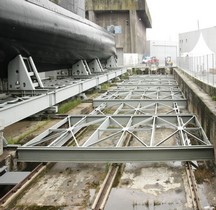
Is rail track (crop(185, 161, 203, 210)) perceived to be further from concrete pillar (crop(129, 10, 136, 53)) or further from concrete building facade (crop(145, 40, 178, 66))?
concrete building facade (crop(145, 40, 178, 66))

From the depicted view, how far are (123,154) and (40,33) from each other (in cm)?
463

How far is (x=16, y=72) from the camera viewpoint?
778cm

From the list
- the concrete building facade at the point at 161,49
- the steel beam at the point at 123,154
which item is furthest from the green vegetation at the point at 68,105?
the concrete building facade at the point at 161,49

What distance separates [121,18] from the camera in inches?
1412

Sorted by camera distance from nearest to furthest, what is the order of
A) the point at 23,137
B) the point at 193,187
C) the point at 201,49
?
the point at 193,187 < the point at 23,137 < the point at 201,49

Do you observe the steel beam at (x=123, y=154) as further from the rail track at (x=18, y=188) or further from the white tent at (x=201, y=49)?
the white tent at (x=201, y=49)

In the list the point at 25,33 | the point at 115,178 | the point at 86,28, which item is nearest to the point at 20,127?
the point at 25,33

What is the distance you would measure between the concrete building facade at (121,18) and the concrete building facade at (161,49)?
20.7 meters

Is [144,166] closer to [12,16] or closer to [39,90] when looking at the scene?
[39,90]

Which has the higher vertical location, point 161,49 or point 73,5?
point 161,49

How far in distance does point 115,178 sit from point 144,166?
0.69 metres

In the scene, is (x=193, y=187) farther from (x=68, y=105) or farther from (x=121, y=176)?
(x=68, y=105)

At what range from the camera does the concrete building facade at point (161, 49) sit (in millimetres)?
56844

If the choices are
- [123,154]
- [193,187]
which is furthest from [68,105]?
[193,187]
